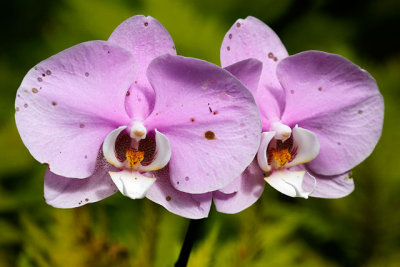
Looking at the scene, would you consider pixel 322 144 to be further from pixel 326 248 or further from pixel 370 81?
pixel 326 248

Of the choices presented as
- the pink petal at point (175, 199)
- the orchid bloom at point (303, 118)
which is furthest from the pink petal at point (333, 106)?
the pink petal at point (175, 199)

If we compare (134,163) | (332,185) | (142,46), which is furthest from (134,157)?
(332,185)

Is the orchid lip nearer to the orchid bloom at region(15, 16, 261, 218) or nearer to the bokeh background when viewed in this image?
the orchid bloom at region(15, 16, 261, 218)

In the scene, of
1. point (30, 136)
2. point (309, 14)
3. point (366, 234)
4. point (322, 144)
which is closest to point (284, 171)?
point (322, 144)

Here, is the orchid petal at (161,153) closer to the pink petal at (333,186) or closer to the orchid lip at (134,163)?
the orchid lip at (134,163)

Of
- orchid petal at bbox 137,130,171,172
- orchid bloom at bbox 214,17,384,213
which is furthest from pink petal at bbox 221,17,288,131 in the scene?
orchid petal at bbox 137,130,171,172

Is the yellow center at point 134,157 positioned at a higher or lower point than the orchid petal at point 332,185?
higher

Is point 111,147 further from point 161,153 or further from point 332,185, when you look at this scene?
point 332,185
